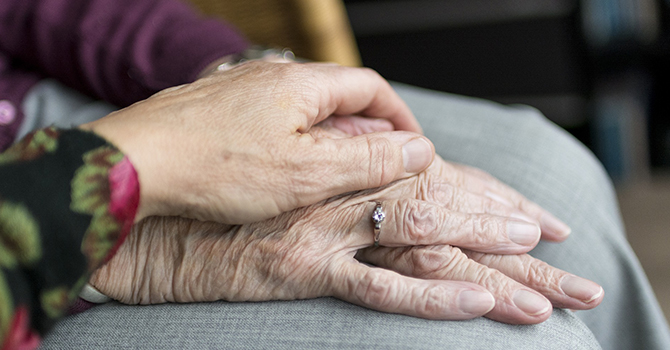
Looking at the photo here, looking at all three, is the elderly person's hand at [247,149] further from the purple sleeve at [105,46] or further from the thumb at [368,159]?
the purple sleeve at [105,46]

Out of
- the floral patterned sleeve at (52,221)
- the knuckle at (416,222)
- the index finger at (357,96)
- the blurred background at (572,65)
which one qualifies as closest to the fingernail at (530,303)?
the knuckle at (416,222)

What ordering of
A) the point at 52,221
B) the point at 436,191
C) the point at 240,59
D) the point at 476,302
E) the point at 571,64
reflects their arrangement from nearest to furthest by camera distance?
the point at 52,221 → the point at 476,302 → the point at 436,191 → the point at 240,59 → the point at 571,64

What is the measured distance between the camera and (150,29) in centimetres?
94

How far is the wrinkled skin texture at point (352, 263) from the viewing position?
60 cm

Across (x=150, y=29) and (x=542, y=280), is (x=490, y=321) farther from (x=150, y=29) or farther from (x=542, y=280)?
(x=150, y=29)

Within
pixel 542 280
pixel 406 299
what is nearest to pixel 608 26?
pixel 542 280

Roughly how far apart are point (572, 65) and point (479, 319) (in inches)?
66.5

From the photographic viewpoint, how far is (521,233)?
0.68 metres

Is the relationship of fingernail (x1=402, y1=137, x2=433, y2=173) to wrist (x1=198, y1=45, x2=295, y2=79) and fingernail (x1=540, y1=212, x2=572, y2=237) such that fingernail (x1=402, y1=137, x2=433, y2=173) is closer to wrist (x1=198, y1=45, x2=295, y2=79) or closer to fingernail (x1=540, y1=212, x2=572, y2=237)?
fingernail (x1=540, y1=212, x2=572, y2=237)

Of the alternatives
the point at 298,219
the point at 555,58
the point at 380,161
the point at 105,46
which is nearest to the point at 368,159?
the point at 380,161

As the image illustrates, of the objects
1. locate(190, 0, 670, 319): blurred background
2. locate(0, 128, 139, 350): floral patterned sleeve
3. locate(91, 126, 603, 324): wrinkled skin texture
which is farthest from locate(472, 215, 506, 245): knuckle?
locate(190, 0, 670, 319): blurred background

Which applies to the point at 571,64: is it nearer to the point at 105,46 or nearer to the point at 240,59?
the point at 240,59

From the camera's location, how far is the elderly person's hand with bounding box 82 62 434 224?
1.86 feet

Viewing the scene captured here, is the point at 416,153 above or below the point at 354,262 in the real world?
above
